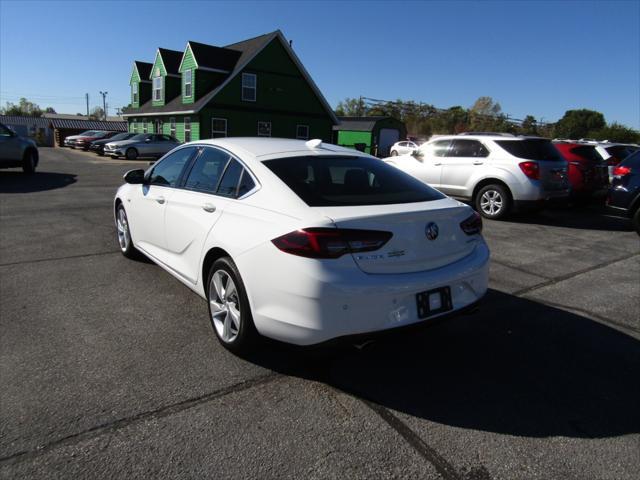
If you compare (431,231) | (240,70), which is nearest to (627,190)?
(431,231)

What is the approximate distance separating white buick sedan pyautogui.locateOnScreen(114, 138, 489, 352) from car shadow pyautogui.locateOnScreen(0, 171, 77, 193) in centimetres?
989

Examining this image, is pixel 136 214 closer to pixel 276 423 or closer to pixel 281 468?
pixel 276 423

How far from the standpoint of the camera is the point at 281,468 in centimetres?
225

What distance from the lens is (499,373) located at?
3242 mm

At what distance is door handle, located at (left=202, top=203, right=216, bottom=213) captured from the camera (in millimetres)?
3519

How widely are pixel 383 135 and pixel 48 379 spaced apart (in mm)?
39164

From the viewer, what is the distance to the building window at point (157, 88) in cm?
3205

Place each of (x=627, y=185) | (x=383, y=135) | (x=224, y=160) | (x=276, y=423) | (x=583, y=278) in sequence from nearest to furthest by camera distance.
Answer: (x=276, y=423), (x=224, y=160), (x=583, y=278), (x=627, y=185), (x=383, y=135)

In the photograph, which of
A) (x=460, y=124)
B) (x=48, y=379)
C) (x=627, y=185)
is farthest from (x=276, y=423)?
(x=460, y=124)

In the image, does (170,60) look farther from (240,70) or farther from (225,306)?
(225,306)

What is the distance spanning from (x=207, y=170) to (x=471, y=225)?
2.20 metres

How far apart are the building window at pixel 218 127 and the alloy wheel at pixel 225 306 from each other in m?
25.8

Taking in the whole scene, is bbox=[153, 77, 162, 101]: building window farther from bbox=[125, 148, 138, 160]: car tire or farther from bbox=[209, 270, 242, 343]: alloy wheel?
bbox=[209, 270, 242, 343]: alloy wheel

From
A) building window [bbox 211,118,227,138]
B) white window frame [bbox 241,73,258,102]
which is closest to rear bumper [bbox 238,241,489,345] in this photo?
building window [bbox 211,118,227,138]
